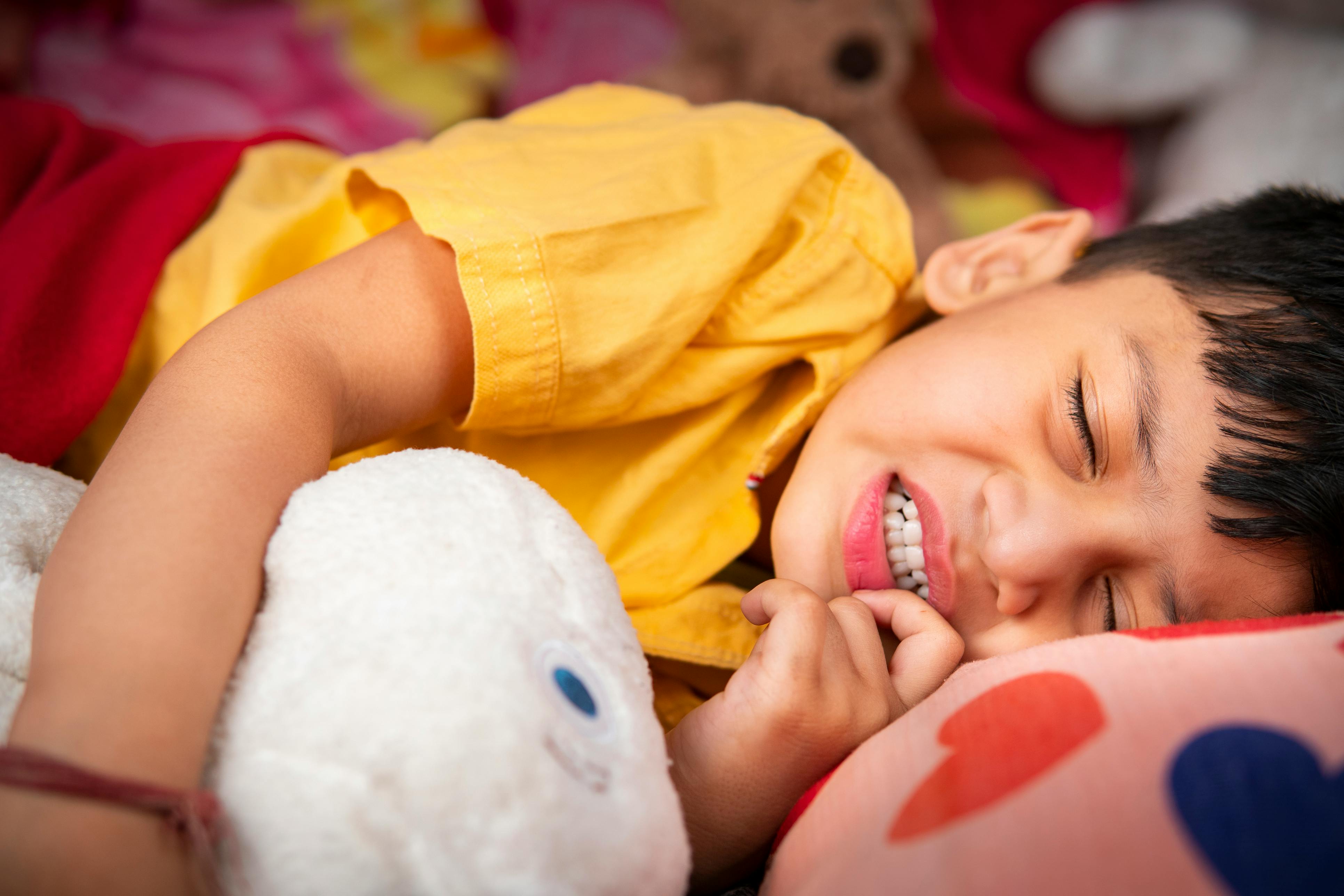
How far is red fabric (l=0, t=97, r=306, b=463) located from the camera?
2.43 ft

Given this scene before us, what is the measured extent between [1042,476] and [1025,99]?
3.88ft

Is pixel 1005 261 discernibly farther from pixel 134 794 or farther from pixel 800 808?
pixel 134 794

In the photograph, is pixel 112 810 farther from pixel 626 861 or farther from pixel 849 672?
pixel 849 672

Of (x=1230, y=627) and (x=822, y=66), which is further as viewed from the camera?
(x=822, y=66)

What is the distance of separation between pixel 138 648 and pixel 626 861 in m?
0.25

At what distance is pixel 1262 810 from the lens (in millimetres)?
356

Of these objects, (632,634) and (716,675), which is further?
(716,675)

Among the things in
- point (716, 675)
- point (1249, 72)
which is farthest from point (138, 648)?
point (1249, 72)

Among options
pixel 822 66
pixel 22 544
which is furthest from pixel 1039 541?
pixel 822 66

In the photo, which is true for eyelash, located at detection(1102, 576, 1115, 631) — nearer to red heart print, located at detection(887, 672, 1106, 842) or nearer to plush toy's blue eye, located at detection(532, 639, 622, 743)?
red heart print, located at detection(887, 672, 1106, 842)

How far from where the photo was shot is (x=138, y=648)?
43cm

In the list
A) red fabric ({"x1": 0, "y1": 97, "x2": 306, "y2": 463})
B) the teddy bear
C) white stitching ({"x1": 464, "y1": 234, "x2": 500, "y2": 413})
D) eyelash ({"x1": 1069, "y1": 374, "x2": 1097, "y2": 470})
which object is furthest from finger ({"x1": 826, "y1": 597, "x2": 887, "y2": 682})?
the teddy bear

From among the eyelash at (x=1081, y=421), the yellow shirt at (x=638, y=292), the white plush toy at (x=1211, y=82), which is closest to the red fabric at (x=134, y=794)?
the yellow shirt at (x=638, y=292)

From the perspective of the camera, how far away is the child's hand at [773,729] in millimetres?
563
